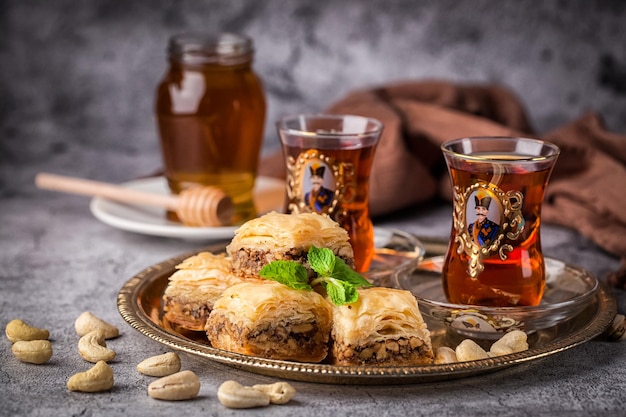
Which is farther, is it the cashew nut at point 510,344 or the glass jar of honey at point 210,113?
the glass jar of honey at point 210,113

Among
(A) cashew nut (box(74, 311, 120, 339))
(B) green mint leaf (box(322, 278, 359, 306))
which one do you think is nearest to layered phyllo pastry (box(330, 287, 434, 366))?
(B) green mint leaf (box(322, 278, 359, 306))

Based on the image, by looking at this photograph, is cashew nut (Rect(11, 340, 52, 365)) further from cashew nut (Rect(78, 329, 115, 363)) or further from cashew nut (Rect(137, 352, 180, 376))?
cashew nut (Rect(137, 352, 180, 376))

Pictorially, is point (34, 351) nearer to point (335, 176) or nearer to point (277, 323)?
point (277, 323)

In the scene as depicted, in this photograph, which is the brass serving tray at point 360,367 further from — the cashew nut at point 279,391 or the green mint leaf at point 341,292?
the green mint leaf at point 341,292

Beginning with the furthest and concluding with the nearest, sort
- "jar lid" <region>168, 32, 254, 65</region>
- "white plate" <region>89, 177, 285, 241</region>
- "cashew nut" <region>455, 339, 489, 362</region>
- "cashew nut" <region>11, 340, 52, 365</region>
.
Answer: "jar lid" <region>168, 32, 254, 65</region>, "white plate" <region>89, 177, 285, 241</region>, "cashew nut" <region>11, 340, 52, 365</region>, "cashew nut" <region>455, 339, 489, 362</region>

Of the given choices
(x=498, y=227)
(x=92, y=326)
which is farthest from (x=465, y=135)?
(x=92, y=326)

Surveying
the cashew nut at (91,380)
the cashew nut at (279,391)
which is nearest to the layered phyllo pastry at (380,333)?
the cashew nut at (279,391)
